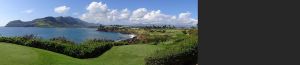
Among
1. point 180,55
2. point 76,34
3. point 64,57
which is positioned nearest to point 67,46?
point 64,57

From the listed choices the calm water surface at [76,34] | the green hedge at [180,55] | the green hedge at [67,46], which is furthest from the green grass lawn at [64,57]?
the green hedge at [180,55]

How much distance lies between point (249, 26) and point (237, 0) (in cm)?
15

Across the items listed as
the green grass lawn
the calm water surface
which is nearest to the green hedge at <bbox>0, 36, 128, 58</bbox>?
the green grass lawn

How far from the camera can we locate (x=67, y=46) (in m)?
23.8

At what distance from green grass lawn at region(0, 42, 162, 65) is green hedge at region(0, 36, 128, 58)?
1.57 feet

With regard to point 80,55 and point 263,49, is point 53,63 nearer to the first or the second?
point 80,55

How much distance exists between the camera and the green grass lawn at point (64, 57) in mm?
18781

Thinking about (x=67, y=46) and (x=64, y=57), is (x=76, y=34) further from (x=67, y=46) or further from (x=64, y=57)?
(x=64, y=57)

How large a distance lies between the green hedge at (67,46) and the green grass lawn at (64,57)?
477mm

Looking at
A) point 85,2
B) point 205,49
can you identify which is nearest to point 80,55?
point 205,49

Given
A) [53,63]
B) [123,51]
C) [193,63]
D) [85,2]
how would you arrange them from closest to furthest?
1. [193,63]
2. [53,63]
3. [123,51]
4. [85,2]

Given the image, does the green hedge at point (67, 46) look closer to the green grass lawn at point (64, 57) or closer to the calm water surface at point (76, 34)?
the green grass lawn at point (64, 57)

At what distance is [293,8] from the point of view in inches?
83.5

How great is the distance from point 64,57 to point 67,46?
2.48 m
